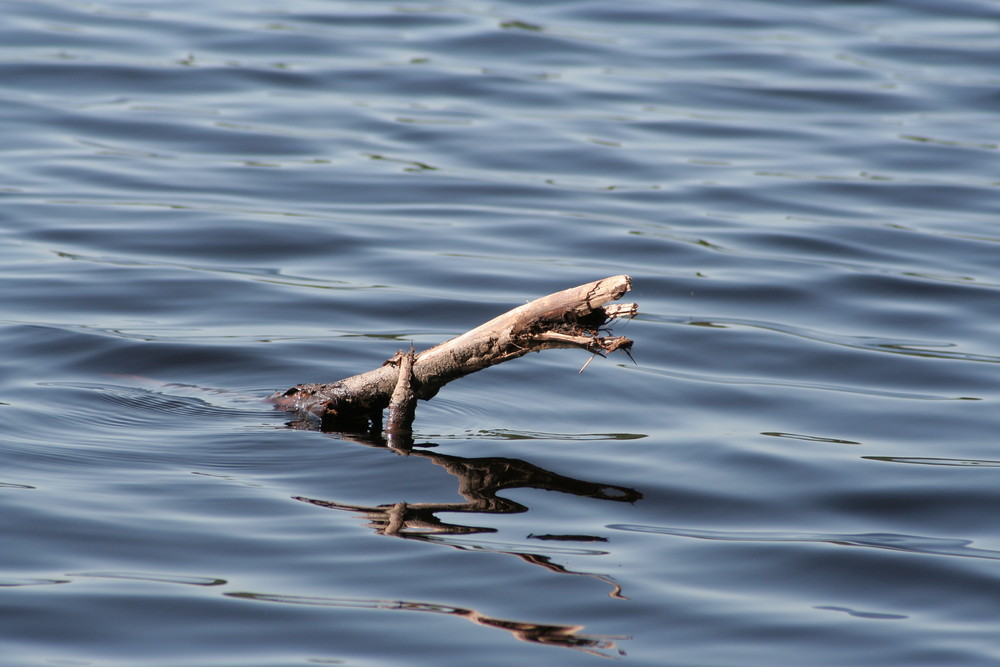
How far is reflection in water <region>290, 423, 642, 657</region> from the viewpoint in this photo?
3.53m

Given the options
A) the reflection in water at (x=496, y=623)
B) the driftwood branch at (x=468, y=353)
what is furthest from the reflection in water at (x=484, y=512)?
the driftwood branch at (x=468, y=353)

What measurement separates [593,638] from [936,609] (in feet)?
3.54

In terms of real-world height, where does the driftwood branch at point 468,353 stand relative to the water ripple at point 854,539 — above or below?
above

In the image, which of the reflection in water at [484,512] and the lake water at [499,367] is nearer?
the reflection in water at [484,512]

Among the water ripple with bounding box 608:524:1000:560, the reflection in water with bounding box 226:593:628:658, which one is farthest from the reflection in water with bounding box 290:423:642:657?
the water ripple with bounding box 608:524:1000:560

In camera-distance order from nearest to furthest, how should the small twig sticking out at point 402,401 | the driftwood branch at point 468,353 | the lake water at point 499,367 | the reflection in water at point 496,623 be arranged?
the reflection in water at point 496,623 < the lake water at point 499,367 < the driftwood branch at point 468,353 < the small twig sticking out at point 402,401

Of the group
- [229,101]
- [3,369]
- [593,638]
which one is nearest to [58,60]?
[229,101]

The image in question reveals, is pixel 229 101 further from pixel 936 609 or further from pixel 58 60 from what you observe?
pixel 936 609

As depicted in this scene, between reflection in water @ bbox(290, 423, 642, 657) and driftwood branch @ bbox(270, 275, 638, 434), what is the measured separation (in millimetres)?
112

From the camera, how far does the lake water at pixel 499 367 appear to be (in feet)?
12.0

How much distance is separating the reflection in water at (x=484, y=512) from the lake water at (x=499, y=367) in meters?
0.01

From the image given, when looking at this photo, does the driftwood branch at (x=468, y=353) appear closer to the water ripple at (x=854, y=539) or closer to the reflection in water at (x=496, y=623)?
the water ripple at (x=854, y=539)

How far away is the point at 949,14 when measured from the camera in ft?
51.3

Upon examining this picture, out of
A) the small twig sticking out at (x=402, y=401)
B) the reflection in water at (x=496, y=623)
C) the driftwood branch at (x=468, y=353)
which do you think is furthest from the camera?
the small twig sticking out at (x=402, y=401)
